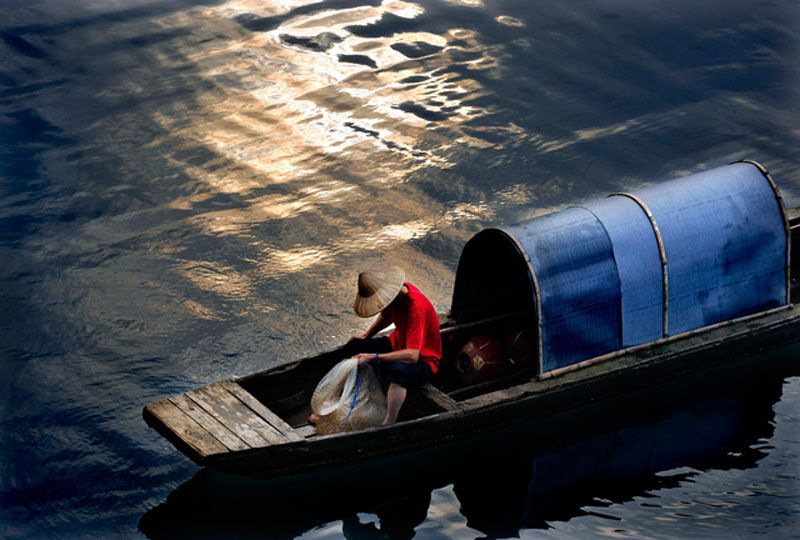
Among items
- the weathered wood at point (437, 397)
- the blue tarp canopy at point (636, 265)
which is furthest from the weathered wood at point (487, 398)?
the blue tarp canopy at point (636, 265)

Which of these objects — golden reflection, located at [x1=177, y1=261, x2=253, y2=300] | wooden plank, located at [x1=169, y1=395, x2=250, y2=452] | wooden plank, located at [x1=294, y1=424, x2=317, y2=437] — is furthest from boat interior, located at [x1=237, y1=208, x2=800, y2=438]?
A: golden reflection, located at [x1=177, y1=261, x2=253, y2=300]

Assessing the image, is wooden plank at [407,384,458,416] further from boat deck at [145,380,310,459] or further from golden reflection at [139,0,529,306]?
golden reflection at [139,0,529,306]

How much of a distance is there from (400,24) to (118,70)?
4083mm

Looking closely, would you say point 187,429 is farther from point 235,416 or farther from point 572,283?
point 572,283

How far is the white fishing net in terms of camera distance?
9.37 m

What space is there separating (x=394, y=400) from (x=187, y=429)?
1.63m

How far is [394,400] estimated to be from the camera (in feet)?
30.8

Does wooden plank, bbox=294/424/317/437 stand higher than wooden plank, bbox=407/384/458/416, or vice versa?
wooden plank, bbox=407/384/458/416

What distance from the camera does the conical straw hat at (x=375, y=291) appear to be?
9.19 m

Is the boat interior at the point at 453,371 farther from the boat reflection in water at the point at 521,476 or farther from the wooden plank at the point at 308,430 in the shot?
the boat reflection in water at the point at 521,476

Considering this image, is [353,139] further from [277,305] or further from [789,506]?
[789,506]

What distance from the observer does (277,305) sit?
11.7 meters

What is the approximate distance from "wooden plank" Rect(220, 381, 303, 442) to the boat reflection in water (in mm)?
647

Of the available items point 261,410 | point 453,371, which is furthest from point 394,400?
point 453,371
